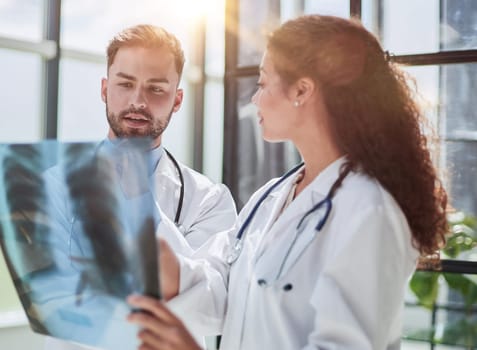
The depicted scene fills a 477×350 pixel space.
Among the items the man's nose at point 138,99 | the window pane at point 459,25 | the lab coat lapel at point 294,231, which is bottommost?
the lab coat lapel at point 294,231

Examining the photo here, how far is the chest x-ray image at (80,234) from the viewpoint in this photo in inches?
30.1

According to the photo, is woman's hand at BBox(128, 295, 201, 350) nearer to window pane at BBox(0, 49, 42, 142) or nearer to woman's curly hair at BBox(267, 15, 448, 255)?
woman's curly hair at BBox(267, 15, 448, 255)

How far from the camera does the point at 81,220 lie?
33.1 inches

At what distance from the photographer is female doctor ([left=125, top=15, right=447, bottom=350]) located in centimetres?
90

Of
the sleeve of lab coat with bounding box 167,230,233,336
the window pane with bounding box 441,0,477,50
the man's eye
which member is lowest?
the sleeve of lab coat with bounding box 167,230,233,336

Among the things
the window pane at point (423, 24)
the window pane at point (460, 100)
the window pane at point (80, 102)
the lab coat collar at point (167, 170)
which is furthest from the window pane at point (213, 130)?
the lab coat collar at point (167, 170)

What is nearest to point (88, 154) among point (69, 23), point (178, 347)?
point (178, 347)

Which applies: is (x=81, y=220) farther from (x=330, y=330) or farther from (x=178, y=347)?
(x=330, y=330)

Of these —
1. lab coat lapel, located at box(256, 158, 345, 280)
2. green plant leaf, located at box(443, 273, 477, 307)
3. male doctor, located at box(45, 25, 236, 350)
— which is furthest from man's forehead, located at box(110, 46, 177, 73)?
green plant leaf, located at box(443, 273, 477, 307)

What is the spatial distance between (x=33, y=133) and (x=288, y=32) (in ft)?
6.89

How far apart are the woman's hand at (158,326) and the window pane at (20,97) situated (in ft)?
6.97

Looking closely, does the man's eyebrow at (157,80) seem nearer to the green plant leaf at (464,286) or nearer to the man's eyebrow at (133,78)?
the man's eyebrow at (133,78)

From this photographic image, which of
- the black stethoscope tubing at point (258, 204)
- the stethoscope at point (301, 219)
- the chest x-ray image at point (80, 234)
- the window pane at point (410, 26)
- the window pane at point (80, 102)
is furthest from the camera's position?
the window pane at point (80, 102)

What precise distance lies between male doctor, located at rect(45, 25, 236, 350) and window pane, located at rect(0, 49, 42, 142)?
1361 mm
